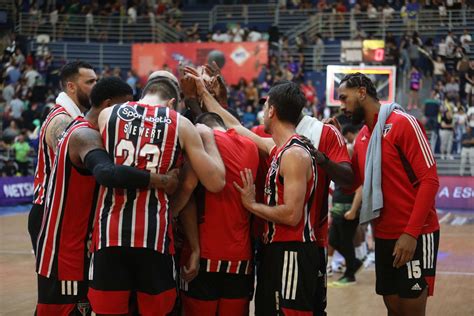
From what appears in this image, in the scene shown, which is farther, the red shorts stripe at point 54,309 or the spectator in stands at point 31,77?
the spectator in stands at point 31,77

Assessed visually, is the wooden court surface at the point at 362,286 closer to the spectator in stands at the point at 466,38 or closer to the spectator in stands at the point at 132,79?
the spectator in stands at the point at 466,38

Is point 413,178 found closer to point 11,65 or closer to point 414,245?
point 414,245

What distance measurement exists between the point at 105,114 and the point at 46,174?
1240 millimetres

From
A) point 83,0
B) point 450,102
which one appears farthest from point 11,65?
point 450,102

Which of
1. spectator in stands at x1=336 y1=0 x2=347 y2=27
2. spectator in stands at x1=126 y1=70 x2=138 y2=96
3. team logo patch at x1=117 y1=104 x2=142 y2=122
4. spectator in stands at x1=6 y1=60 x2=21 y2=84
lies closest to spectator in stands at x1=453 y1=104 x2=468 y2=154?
spectator in stands at x1=336 y1=0 x2=347 y2=27

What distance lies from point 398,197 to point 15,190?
16.1m

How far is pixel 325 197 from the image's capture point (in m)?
5.27

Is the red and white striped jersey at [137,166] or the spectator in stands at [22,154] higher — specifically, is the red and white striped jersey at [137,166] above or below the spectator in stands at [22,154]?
above

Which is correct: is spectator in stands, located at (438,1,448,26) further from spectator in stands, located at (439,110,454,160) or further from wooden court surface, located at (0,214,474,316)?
wooden court surface, located at (0,214,474,316)

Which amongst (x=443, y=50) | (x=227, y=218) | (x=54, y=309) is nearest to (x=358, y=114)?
(x=227, y=218)

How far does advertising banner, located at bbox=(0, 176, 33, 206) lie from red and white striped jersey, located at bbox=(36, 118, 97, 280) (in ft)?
49.9

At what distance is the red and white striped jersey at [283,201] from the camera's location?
463 cm

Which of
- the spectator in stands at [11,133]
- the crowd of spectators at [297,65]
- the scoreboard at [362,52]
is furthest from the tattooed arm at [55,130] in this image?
the spectator in stands at [11,133]

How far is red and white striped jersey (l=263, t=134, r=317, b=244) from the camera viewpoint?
182 inches
